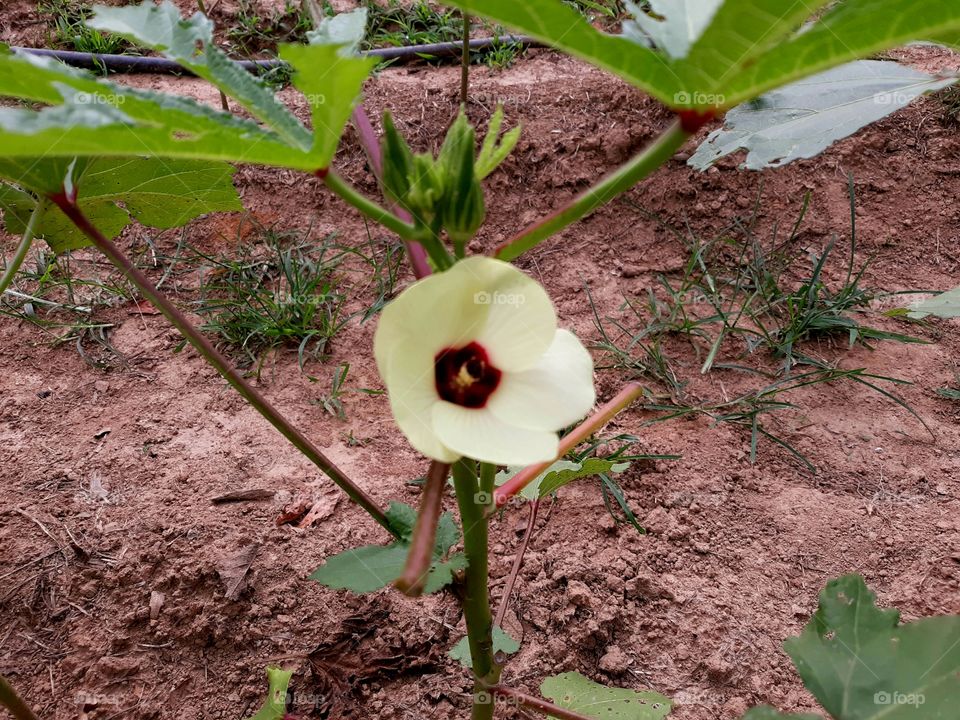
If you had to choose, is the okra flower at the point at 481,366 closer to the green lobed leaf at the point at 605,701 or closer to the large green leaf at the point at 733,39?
the large green leaf at the point at 733,39

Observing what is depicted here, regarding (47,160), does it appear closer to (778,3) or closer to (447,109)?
(778,3)

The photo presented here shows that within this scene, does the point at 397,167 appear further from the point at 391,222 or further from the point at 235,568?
the point at 235,568

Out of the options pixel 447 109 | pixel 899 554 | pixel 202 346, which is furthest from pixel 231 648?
pixel 447 109

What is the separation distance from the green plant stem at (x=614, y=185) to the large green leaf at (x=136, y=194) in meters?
0.50

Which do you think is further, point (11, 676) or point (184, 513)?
point (184, 513)

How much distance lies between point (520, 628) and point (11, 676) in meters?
0.83

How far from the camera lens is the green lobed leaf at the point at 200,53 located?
52 cm

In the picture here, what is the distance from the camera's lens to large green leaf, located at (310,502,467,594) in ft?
2.11

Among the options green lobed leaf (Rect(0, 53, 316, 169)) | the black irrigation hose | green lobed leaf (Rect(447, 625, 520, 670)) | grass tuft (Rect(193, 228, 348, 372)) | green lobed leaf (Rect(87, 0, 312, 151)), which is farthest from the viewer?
the black irrigation hose

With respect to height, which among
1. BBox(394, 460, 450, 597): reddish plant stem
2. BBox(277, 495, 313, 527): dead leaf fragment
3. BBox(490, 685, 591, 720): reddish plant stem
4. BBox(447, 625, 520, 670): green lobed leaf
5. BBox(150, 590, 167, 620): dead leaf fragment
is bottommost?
BBox(150, 590, 167, 620): dead leaf fragment

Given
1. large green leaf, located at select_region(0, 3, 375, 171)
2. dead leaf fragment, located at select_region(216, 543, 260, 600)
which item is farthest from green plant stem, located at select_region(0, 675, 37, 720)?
large green leaf, located at select_region(0, 3, 375, 171)

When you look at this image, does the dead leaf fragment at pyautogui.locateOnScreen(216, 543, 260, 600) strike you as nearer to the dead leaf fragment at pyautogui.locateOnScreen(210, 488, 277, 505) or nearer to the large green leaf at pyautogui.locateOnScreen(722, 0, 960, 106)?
the dead leaf fragment at pyautogui.locateOnScreen(210, 488, 277, 505)

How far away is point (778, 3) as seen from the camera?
449 mm

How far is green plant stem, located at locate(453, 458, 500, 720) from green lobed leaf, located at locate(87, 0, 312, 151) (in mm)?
320
